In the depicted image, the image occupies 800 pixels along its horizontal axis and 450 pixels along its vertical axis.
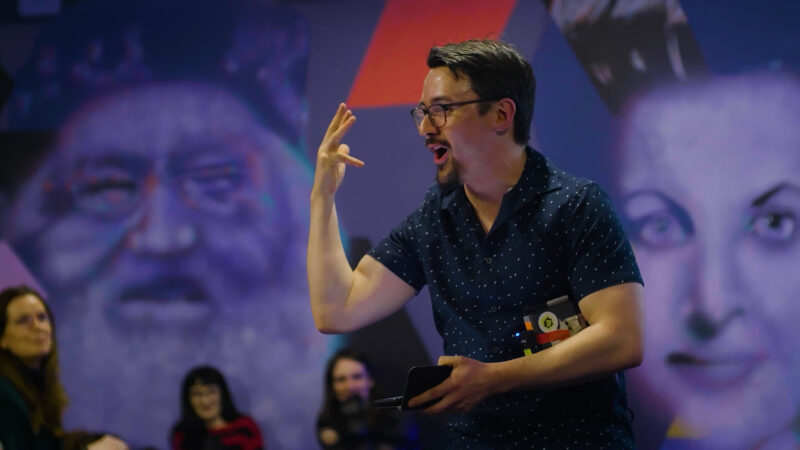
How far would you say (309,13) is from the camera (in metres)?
5.08

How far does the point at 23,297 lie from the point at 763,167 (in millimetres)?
3960

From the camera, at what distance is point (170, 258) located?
5.12 metres

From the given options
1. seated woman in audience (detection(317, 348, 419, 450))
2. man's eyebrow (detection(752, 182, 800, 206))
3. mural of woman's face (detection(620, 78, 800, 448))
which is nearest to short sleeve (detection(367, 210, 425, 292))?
seated woman in audience (detection(317, 348, 419, 450))

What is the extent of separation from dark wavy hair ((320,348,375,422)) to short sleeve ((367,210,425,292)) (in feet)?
8.49

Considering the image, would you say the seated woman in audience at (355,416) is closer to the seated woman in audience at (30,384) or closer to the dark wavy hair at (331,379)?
the dark wavy hair at (331,379)

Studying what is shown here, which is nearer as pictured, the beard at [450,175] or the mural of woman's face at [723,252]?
the beard at [450,175]

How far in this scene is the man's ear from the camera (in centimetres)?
213

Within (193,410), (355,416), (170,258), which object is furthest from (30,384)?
(355,416)

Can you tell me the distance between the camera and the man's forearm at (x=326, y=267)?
2.13 meters

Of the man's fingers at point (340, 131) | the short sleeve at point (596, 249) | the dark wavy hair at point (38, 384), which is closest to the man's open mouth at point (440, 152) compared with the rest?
the man's fingers at point (340, 131)

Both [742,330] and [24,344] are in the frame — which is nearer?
[24,344]

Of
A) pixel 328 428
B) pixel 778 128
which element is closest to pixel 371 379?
pixel 328 428

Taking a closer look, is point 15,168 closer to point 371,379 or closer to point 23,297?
point 23,297

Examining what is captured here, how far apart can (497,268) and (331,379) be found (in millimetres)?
2942
